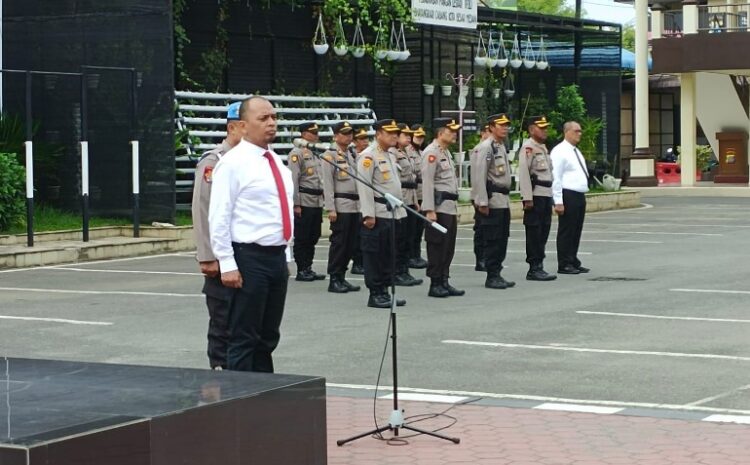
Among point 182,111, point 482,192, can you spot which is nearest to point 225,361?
point 482,192

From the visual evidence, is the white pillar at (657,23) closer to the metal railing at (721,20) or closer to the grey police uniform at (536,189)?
the metal railing at (721,20)

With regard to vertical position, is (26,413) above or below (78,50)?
below

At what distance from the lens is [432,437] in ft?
26.8

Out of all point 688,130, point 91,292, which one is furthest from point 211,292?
point 688,130

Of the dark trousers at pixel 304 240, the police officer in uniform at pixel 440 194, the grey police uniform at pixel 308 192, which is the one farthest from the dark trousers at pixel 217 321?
the grey police uniform at pixel 308 192

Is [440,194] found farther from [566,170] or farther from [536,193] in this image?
[566,170]

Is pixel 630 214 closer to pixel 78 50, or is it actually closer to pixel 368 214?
pixel 78 50

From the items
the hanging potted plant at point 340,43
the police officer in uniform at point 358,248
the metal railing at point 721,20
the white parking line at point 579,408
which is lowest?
the white parking line at point 579,408

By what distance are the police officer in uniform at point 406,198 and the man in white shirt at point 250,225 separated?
28.4 feet

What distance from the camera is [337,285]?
1612cm

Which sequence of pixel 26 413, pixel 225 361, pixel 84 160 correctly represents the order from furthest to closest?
pixel 84 160 → pixel 225 361 → pixel 26 413

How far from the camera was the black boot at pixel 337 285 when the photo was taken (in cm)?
1606

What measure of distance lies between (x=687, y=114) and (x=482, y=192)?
2703 centimetres

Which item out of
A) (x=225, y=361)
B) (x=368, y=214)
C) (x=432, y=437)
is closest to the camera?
(x=432, y=437)
